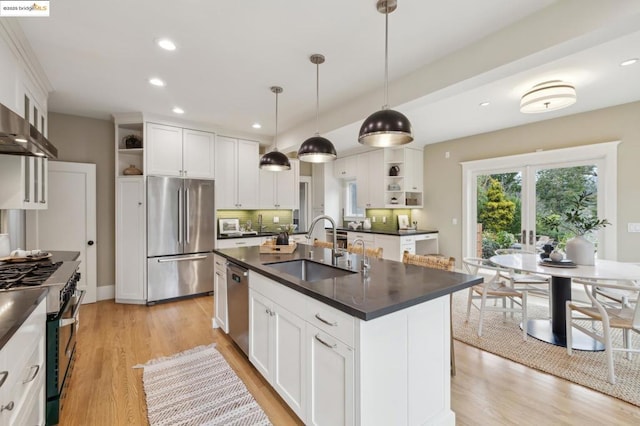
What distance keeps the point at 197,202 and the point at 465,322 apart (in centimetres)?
415

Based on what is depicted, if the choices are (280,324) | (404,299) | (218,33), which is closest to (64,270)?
(280,324)

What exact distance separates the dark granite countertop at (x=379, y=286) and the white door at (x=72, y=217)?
3.32 meters

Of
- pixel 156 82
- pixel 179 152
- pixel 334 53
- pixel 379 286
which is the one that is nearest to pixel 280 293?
pixel 379 286

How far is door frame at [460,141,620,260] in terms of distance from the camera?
12.6 feet

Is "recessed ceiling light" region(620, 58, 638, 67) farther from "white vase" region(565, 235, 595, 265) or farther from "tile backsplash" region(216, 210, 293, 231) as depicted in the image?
"tile backsplash" region(216, 210, 293, 231)

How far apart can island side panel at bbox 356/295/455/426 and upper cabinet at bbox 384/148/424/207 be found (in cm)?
439

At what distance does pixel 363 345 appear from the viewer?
132 cm

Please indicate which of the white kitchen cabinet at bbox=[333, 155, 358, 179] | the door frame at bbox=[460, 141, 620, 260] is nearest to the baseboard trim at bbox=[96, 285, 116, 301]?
the white kitchen cabinet at bbox=[333, 155, 358, 179]

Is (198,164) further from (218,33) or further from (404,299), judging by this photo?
(404,299)

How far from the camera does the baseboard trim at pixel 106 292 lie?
14.6ft

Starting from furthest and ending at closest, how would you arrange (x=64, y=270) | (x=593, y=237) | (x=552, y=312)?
(x=593, y=237) → (x=552, y=312) → (x=64, y=270)

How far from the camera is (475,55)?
7.99 ft

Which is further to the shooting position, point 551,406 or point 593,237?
point 593,237

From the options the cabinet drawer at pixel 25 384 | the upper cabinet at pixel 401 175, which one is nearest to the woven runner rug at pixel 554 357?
the upper cabinet at pixel 401 175
